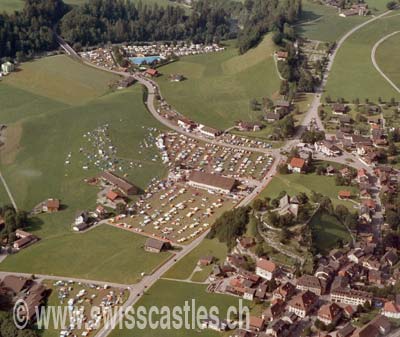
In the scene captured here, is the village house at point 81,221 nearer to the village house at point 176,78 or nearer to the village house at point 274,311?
the village house at point 274,311

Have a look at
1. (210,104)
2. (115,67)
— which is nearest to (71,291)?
(210,104)

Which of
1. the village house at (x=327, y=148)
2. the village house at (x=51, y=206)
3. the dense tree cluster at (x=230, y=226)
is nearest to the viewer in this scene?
the dense tree cluster at (x=230, y=226)

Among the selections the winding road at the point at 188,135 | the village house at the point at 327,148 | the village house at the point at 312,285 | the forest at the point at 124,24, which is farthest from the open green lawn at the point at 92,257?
the forest at the point at 124,24

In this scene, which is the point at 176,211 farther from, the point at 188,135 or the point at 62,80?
the point at 62,80

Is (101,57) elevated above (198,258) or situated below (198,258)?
above

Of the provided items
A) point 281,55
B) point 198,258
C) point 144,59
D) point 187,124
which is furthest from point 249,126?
point 144,59
